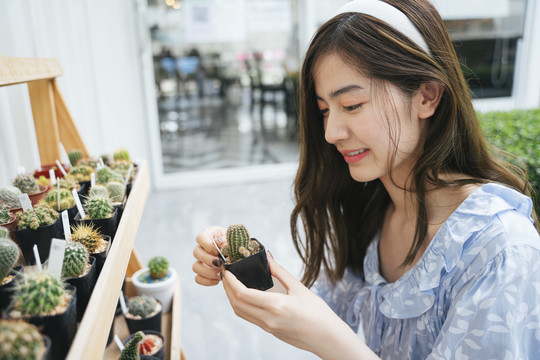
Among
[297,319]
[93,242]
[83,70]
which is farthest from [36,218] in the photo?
[83,70]

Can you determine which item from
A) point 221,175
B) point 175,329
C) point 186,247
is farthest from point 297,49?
point 175,329

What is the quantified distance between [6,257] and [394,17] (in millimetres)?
918

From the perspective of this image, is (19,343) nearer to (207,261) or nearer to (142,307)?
(207,261)

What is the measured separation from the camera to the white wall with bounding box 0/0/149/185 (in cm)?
137

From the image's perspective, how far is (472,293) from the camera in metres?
0.84

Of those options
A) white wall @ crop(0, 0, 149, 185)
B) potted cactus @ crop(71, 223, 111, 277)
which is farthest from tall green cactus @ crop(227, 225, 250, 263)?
white wall @ crop(0, 0, 149, 185)

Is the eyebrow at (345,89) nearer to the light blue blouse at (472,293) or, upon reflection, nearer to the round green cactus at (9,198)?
the light blue blouse at (472,293)

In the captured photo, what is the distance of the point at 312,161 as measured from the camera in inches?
49.4

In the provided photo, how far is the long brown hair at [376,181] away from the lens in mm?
933

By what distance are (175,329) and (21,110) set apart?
939mm

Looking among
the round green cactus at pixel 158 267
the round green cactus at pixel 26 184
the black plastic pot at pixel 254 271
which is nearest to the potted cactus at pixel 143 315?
the round green cactus at pixel 158 267

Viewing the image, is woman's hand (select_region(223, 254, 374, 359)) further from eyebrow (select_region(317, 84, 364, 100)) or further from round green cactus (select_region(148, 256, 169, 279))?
round green cactus (select_region(148, 256, 169, 279))

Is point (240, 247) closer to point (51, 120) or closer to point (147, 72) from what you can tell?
point (51, 120)

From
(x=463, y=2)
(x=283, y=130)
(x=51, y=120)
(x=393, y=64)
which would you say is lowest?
(x=283, y=130)
